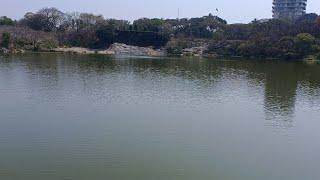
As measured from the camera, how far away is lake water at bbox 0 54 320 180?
1078cm

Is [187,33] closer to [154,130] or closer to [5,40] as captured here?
[5,40]

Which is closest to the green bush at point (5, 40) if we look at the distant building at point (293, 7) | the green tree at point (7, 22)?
the green tree at point (7, 22)

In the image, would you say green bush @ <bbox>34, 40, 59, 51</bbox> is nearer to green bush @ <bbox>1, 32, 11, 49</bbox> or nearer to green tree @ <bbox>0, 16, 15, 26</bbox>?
green bush @ <bbox>1, 32, 11, 49</bbox>

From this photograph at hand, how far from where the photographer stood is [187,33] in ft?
218

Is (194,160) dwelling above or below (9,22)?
below

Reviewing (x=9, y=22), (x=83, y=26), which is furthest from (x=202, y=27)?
(x=9, y=22)

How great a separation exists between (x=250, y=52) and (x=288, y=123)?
38959mm

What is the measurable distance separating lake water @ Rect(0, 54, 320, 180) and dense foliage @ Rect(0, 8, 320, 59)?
2771cm

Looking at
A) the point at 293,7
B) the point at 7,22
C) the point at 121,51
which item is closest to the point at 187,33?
the point at 121,51

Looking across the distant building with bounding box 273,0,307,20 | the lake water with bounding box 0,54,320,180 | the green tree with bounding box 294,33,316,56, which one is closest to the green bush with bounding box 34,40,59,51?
the green tree with bounding box 294,33,316,56

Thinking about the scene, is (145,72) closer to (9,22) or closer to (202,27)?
(202,27)

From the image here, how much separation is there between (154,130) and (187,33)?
52829 mm

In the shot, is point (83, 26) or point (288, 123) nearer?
point (288, 123)

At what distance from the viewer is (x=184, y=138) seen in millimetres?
13805
